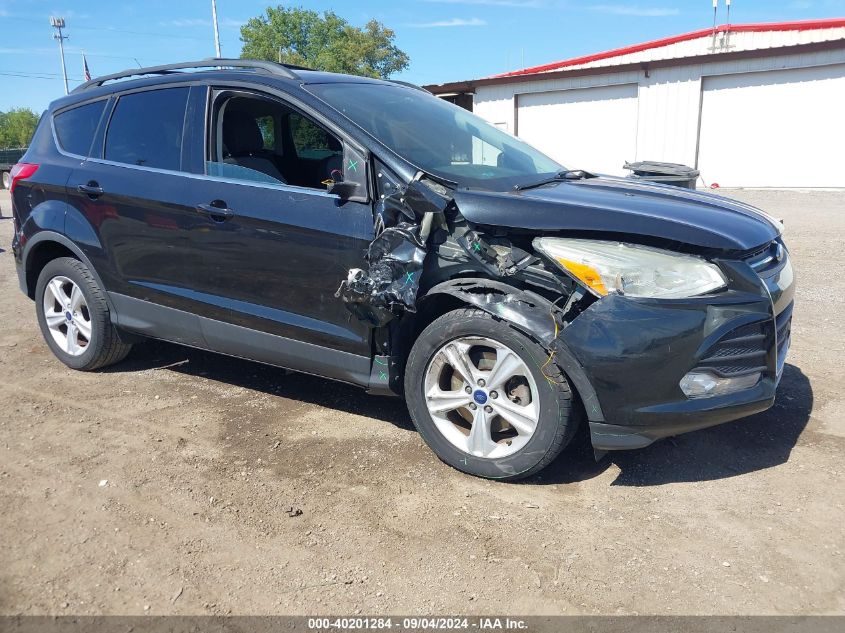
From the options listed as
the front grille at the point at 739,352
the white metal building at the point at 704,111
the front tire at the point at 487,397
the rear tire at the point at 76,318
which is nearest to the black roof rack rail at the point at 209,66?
the rear tire at the point at 76,318

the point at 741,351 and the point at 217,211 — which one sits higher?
the point at 217,211

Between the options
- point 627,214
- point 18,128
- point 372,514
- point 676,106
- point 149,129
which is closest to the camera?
point 627,214

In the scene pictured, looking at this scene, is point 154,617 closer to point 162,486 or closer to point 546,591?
point 162,486

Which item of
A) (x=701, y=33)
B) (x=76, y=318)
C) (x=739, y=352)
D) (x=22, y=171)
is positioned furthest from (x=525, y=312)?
(x=701, y=33)

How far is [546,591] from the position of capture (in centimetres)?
261

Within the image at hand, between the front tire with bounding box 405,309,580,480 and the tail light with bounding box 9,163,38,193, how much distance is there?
3.22 meters

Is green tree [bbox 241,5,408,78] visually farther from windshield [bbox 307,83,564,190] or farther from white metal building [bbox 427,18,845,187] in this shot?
windshield [bbox 307,83,564,190]

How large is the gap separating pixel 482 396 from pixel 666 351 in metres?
0.85

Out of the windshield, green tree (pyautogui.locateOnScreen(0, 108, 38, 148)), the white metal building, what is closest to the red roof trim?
the white metal building

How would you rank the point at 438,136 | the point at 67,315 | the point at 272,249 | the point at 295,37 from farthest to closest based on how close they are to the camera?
1. the point at 295,37
2. the point at 67,315
3. the point at 438,136
4. the point at 272,249

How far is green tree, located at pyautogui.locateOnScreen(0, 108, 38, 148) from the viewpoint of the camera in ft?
229

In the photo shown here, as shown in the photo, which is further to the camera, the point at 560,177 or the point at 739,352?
the point at 560,177

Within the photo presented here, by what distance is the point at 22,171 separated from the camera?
4930mm

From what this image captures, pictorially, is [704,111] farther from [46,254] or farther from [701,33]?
[46,254]
